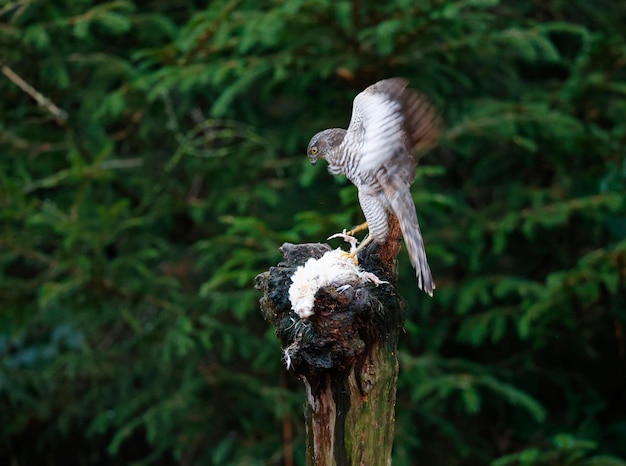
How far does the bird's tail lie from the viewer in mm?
2381

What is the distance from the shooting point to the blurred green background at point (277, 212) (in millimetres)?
4207

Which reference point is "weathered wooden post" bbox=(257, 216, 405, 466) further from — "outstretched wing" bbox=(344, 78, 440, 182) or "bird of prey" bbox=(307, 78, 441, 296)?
"outstretched wing" bbox=(344, 78, 440, 182)

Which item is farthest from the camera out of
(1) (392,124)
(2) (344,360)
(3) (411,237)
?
(3) (411,237)

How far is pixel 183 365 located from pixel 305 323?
9.07 feet

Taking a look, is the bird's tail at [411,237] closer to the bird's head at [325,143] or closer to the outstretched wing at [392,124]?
the outstretched wing at [392,124]

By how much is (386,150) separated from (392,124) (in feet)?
0.22

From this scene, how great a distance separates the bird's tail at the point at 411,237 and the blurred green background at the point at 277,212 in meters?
1.38

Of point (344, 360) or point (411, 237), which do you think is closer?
point (344, 360)

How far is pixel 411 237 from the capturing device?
2400 mm

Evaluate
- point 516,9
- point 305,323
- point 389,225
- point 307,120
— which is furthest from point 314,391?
point 516,9

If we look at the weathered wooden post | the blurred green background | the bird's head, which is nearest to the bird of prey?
the bird's head

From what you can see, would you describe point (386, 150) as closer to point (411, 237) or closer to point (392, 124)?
point (392, 124)

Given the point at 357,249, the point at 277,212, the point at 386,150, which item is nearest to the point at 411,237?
the point at 357,249

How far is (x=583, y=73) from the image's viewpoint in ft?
15.1
